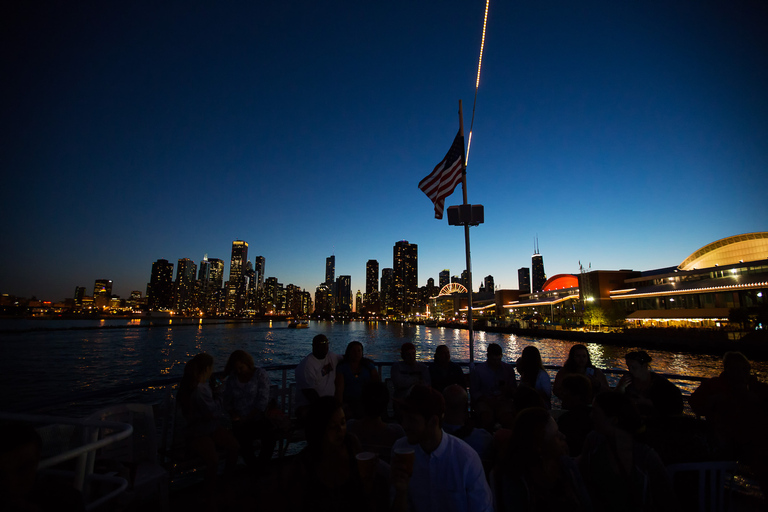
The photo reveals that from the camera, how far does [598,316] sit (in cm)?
7038

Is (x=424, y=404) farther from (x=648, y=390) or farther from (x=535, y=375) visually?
(x=648, y=390)

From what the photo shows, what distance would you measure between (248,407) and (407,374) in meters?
2.66

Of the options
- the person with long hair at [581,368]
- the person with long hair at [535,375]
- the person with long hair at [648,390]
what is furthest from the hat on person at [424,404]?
the person with long hair at [581,368]

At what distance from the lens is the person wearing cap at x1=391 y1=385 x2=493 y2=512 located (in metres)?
2.12

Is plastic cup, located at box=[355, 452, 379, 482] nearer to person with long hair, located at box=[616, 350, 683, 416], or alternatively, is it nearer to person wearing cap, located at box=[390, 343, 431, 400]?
person with long hair, located at box=[616, 350, 683, 416]

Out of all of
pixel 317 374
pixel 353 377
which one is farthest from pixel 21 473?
pixel 353 377

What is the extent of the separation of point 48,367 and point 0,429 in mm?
55326

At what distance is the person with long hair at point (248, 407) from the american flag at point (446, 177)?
22.3 feet

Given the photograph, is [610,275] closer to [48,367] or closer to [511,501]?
[511,501]

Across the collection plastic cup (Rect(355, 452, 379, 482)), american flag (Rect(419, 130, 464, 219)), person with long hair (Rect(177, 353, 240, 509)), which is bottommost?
person with long hair (Rect(177, 353, 240, 509))

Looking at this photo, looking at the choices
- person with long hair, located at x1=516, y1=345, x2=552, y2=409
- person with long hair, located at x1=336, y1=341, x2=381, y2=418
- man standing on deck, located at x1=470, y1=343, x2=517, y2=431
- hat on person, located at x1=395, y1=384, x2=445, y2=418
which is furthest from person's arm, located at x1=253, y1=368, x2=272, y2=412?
person with long hair, located at x1=516, y1=345, x2=552, y2=409

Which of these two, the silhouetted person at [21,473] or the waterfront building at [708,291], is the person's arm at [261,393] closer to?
the silhouetted person at [21,473]

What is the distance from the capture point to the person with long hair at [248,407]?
185 inches

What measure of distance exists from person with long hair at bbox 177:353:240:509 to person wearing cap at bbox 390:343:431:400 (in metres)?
2.77
